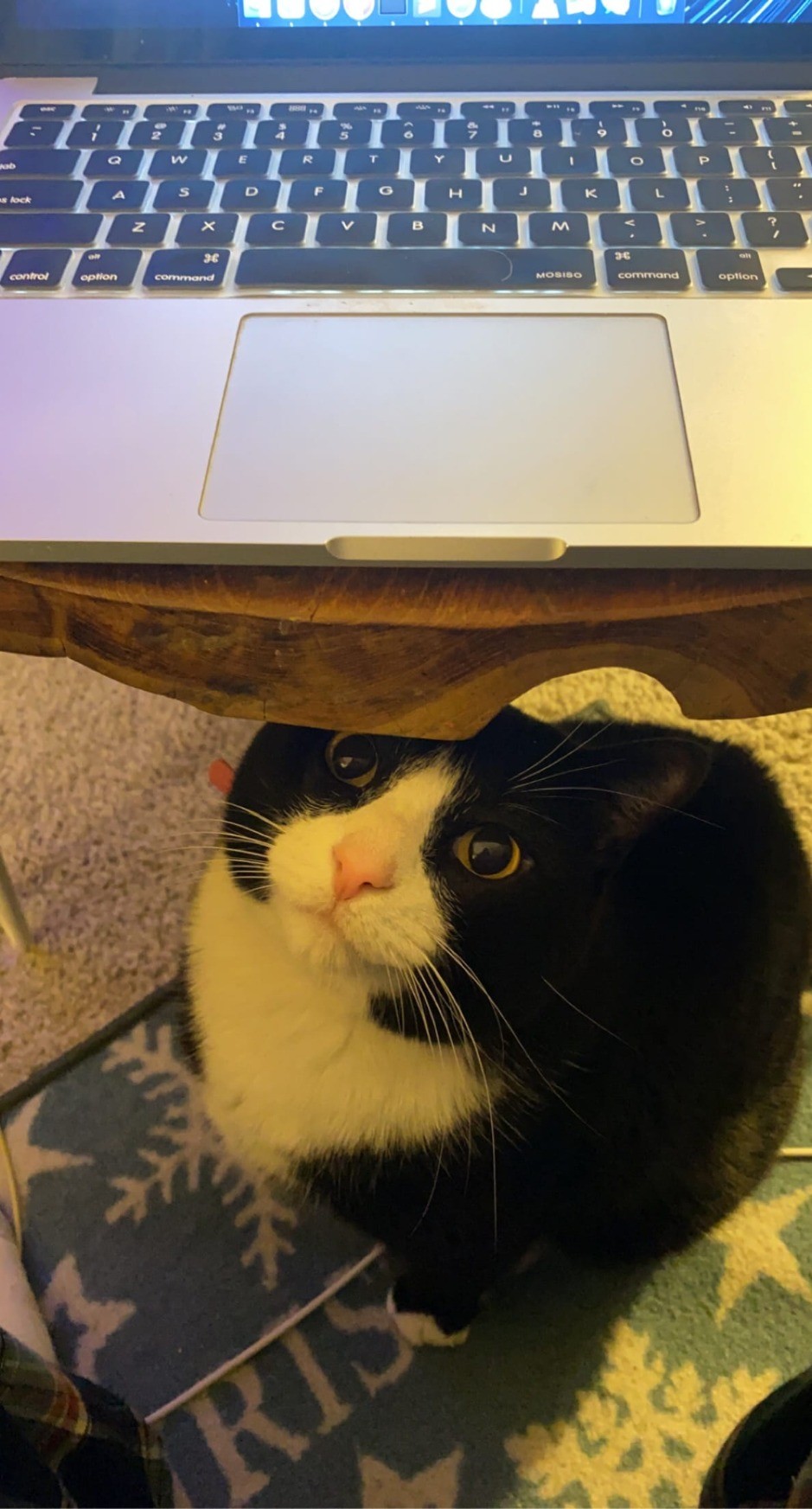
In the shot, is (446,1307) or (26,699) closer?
(446,1307)

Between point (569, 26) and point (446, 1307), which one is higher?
point (569, 26)

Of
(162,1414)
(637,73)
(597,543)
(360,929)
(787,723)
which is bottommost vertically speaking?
(162,1414)

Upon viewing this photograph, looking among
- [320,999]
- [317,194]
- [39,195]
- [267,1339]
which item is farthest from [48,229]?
[267,1339]

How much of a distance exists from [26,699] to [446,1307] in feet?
2.55

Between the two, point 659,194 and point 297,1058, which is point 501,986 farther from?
point 659,194

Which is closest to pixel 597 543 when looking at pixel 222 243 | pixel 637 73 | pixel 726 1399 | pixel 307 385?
pixel 307 385

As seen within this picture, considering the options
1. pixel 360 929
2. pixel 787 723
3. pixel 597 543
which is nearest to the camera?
pixel 597 543

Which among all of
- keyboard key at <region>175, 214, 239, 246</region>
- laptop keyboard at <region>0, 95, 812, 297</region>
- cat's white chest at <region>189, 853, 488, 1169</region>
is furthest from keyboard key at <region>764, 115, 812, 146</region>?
cat's white chest at <region>189, 853, 488, 1169</region>

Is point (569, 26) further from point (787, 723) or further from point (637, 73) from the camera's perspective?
point (787, 723)

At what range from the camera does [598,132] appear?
570 mm

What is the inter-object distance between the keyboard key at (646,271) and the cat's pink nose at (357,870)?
32cm

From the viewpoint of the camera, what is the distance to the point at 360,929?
1.67 ft

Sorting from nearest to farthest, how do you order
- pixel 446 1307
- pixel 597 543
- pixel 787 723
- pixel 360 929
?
pixel 597 543
pixel 360 929
pixel 446 1307
pixel 787 723

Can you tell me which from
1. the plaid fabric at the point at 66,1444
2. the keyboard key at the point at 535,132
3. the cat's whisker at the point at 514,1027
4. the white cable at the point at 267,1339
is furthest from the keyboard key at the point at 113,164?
the white cable at the point at 267,1339
